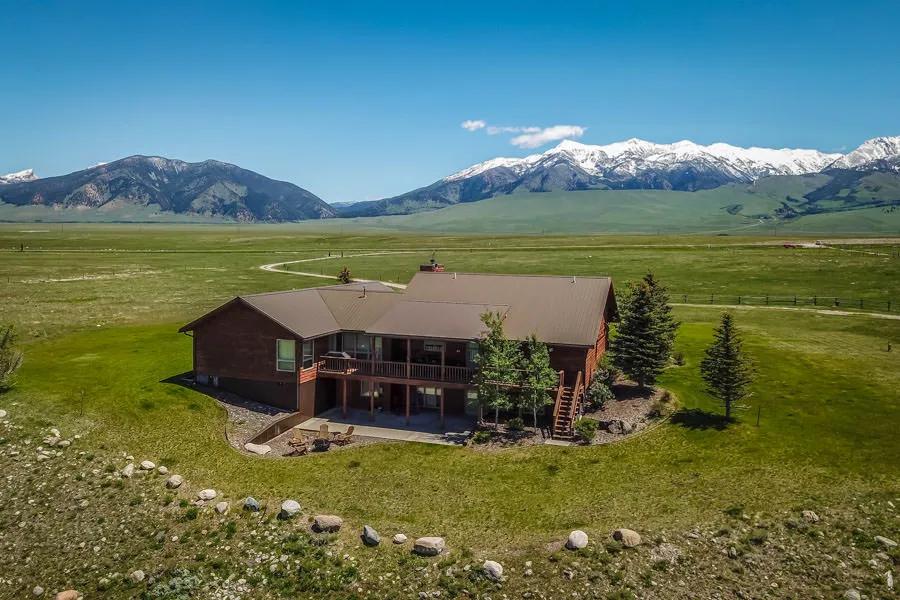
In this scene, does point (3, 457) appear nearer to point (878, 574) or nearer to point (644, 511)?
point (644, 511)

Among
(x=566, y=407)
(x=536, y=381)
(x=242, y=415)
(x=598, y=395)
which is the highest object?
(x=536, y=381)

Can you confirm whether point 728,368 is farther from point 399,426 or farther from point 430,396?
point 399,426

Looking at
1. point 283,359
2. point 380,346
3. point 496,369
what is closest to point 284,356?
point 283,359

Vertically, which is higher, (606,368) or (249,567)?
(606,368)

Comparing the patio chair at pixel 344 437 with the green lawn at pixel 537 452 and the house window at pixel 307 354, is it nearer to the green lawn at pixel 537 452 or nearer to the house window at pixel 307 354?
the green lawn at pixel 537 452

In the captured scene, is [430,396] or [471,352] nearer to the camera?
[471,352]

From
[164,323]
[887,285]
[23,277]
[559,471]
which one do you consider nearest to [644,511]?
[559,471]
